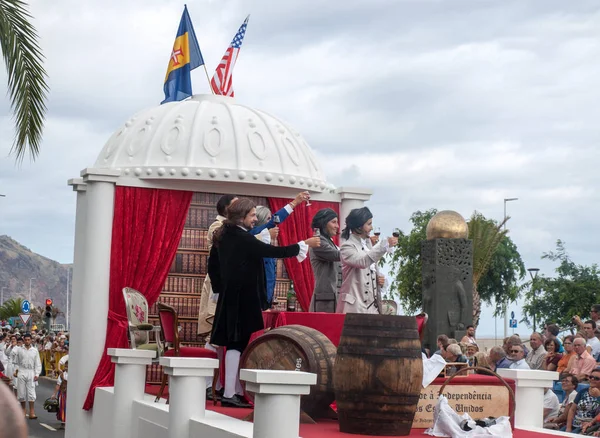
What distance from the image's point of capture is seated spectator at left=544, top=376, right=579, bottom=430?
10.6m

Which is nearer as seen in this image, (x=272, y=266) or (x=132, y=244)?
(x=272, y=266)

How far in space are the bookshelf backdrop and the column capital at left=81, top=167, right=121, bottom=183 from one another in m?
1.24

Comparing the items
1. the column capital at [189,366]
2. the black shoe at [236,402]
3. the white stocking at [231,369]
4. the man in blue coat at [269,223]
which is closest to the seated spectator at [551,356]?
the man in blue coat at [269,223]

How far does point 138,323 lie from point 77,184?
9.61 ft

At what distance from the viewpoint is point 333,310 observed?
9.48m

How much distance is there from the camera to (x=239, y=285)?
881 centimetres

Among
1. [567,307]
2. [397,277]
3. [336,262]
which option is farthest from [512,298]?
[336,262]

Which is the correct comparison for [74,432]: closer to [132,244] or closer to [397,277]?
[132,244]

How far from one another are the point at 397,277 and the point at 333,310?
4169 cm

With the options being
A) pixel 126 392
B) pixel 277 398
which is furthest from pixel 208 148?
pixel 277 398

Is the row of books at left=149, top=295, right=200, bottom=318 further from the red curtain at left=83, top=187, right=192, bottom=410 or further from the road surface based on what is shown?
the road surface

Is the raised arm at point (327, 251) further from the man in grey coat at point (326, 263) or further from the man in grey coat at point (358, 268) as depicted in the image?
the man in grey coat at point (358, 268)

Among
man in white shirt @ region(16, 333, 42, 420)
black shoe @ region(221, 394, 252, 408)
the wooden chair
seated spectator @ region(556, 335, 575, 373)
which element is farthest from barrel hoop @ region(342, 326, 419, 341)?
man in white shirt @ region(16, 333, 42, 420)

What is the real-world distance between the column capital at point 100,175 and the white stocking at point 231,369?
4.79m
